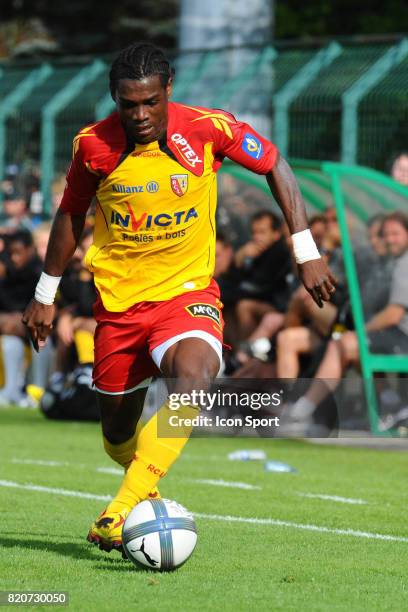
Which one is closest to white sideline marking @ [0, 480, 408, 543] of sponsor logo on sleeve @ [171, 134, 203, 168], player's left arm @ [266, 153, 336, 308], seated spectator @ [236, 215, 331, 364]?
player's left arm @ [266, 153, 336, 308]

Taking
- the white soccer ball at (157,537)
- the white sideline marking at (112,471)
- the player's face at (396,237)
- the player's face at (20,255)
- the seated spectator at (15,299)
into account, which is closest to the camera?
the white soccer ball at (157,537)

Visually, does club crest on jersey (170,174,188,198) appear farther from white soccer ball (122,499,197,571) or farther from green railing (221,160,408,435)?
green railing (221,160,408,435)

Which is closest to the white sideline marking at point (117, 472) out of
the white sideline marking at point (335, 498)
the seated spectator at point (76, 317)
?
the white sideline marking at point (335, 498)

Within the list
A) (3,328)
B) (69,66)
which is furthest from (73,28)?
(3,328)

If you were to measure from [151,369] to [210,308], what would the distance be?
50cm

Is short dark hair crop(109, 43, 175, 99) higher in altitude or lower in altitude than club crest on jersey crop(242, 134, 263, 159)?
higher

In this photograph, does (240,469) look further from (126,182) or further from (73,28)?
(73,28)

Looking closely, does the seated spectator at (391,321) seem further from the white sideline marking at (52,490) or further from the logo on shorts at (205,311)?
the logo on shorts at (205,311)

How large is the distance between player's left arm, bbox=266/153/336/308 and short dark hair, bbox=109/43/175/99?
0.73 metres

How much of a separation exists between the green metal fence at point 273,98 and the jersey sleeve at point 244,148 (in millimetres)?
9288

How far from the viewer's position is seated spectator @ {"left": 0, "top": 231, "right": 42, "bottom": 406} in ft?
59.5

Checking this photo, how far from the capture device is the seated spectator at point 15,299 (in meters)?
18.1

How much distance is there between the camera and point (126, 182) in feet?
23.3

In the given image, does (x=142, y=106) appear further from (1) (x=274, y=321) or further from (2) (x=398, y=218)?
(1) (x=274, y=321)
